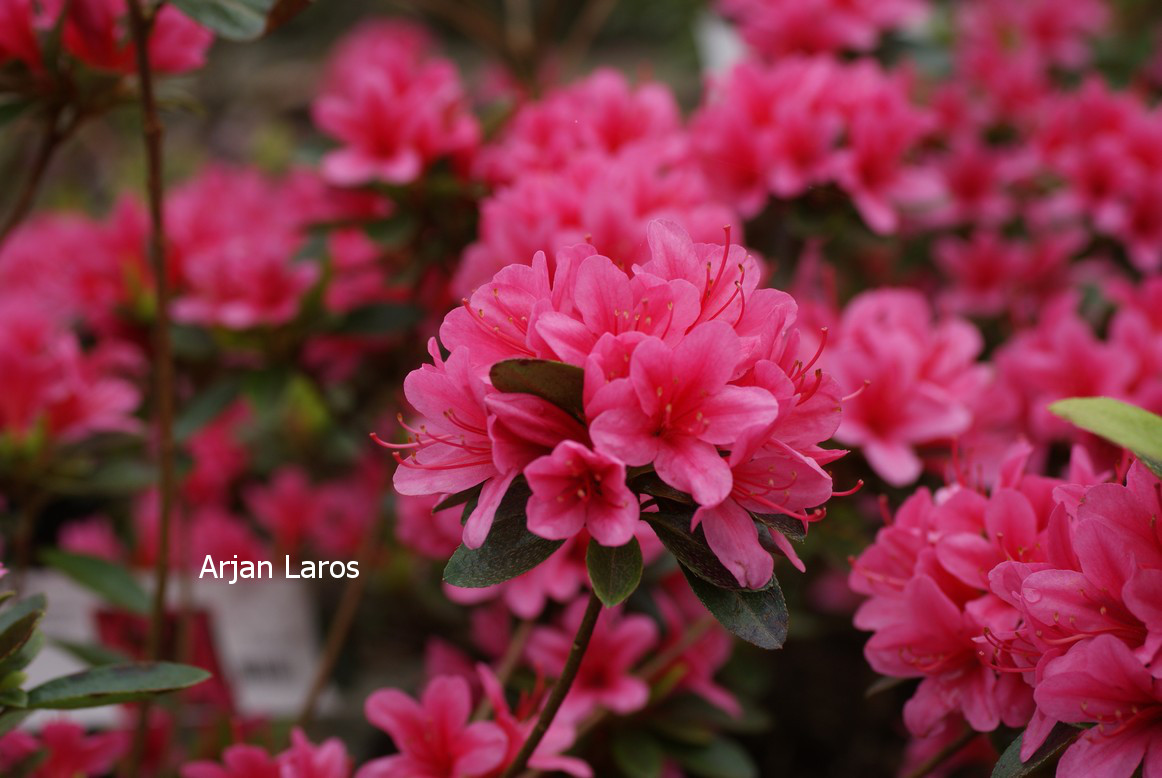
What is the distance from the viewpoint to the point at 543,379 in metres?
0.61

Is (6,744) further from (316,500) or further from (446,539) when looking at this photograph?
(316,500)

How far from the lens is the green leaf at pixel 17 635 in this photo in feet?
2.36

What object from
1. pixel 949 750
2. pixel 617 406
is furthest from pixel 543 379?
pixel 949 750

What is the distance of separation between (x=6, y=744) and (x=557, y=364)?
614 mm

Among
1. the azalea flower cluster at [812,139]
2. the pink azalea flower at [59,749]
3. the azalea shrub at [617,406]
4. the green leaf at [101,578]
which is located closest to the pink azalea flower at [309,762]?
the azalea shrub at [617,406]

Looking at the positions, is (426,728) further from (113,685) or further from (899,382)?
(899,382)

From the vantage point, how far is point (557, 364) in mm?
608

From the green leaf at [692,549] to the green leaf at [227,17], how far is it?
56 cm

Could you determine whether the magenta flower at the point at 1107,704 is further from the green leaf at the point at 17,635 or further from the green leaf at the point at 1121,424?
the green leaf at the point at 17,635

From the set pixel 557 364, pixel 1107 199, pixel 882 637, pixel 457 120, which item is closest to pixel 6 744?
pixel 557 364

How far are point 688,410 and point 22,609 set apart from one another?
0.54m

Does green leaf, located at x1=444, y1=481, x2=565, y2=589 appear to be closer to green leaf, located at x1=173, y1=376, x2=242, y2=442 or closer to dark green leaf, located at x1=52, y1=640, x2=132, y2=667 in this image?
dark green leaf, located at x1=52, y1=640, x2=132, y2=667

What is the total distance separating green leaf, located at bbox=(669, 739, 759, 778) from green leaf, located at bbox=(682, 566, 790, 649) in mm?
442

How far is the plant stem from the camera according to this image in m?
0.68
